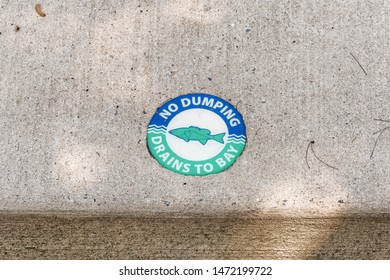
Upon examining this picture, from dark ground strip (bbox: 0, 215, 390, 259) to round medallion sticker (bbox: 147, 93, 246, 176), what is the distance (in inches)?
13.1

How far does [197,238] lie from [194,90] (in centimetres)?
90

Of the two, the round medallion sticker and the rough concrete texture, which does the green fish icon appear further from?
the rough concrete texture

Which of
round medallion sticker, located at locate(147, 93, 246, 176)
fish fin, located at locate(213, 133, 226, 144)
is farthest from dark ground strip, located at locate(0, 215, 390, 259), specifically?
fish fin, located at locate(213, 133, 226, 144)

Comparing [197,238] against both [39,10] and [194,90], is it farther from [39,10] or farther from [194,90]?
[39,10]

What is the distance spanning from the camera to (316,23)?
3.25 metres

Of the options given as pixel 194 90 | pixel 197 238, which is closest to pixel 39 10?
pixel 194 90

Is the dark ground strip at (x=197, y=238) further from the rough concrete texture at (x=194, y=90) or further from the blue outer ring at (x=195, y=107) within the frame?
the blue outer ring at (x=195, y=107)

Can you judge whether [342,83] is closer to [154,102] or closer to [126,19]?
[154,102]

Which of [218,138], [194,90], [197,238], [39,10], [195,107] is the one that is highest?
[39,10]

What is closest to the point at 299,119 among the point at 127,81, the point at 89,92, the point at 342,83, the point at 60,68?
the point at 342,83

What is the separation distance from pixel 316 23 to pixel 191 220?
149 centimetres

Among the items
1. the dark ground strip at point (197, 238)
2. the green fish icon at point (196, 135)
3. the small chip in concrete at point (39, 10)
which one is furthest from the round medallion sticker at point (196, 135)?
the small chip in concrete at point (39, 10)

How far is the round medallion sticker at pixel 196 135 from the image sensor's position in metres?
2.98

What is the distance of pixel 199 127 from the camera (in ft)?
9.93
